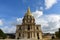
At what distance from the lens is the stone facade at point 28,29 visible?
249 feet

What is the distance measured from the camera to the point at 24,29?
76.9 m

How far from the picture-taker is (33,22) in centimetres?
7850

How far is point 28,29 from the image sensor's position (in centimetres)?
7781

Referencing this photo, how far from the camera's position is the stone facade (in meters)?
75.8

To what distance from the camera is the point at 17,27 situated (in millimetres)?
78125

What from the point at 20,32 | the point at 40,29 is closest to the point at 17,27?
the point at 20,32

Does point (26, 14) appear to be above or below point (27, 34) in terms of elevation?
above

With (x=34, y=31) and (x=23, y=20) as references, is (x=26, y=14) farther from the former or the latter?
(x=34, y=31)

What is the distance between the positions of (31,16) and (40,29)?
6329mm

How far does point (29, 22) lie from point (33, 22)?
1651mm

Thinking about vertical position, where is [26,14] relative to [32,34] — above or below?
above

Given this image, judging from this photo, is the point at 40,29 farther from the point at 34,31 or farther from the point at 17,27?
the point at 17,27

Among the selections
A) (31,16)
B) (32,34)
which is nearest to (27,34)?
(32,34)

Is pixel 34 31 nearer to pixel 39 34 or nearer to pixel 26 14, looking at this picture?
pixel 39 34
